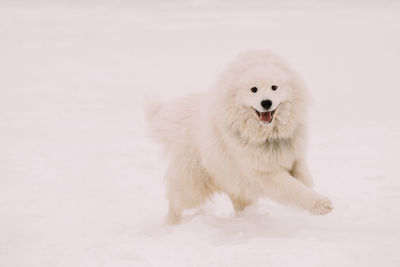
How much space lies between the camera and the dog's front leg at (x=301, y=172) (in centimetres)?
393

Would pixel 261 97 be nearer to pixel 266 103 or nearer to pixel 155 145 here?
pixel 266 103

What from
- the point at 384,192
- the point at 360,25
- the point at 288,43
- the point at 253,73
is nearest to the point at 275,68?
the point at 253,73

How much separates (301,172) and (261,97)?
819 mm

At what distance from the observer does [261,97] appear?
354 cm

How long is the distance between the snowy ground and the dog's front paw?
0.61 feet

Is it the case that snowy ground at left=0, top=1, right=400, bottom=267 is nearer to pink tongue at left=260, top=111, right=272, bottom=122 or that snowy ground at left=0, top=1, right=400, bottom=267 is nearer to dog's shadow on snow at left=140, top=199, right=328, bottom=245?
dog's shadow on snow at left=140, top=199, right=328, bottom=245

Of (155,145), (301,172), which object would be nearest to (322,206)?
(301,172)

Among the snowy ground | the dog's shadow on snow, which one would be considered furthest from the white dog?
the snowy ground

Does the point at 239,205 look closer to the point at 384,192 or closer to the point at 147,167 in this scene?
the point at 384,192

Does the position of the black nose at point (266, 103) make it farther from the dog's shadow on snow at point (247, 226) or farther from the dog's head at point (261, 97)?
the dog's shadow on snow at point (247, 226)

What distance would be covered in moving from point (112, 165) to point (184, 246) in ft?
10.6

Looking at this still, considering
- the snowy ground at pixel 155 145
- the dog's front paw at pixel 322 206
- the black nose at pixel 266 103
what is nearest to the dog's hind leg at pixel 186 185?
the snowy ground at pixel 155 145

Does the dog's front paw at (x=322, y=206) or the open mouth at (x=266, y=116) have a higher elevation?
the open mouth at (x=266, y=116)

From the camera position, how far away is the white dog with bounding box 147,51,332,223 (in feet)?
11.9
